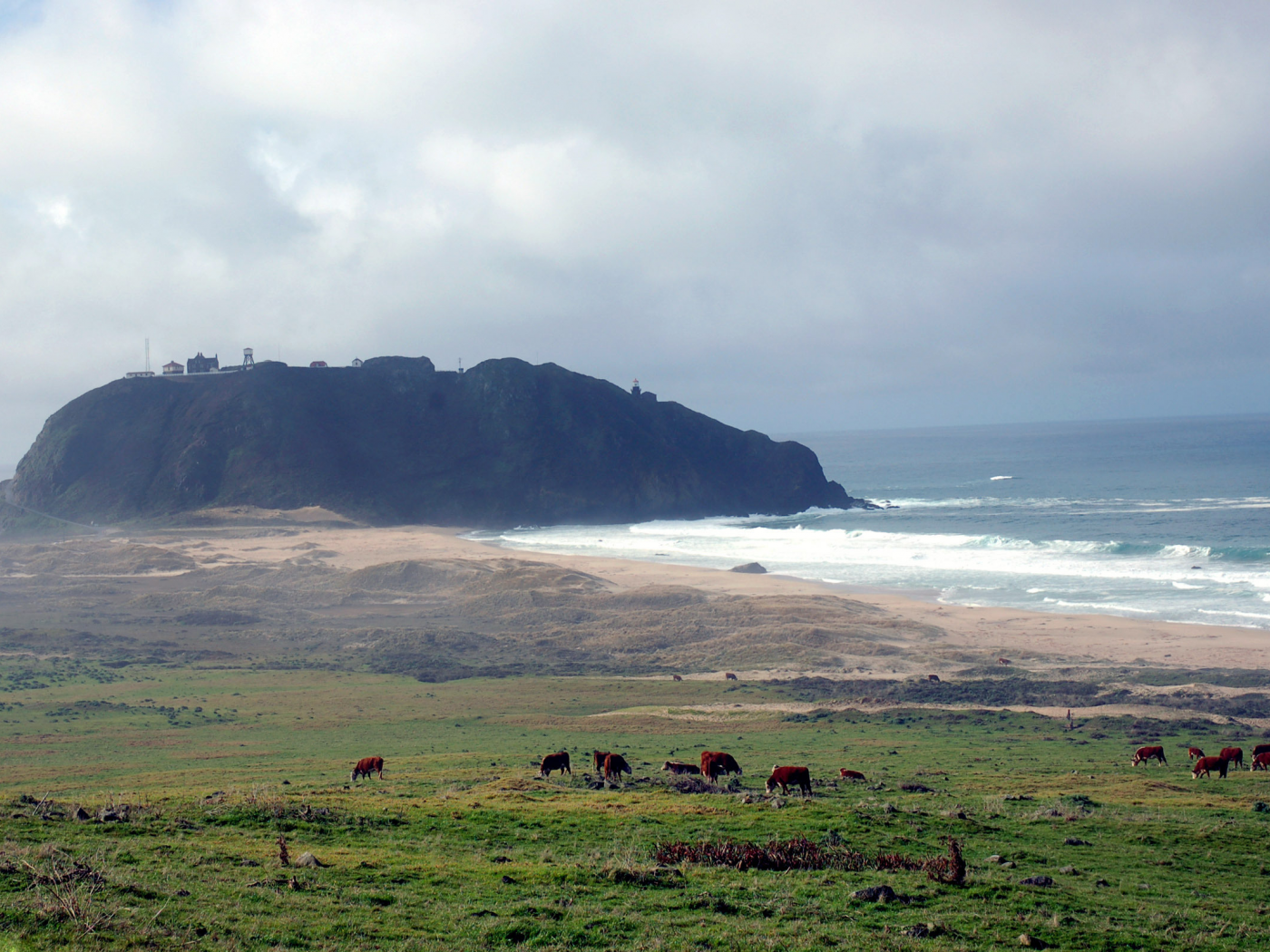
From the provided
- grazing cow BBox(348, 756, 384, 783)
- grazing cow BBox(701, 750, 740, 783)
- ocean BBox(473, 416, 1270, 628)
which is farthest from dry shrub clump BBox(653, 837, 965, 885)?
ocean BBox(473, 416, 1270, 628)

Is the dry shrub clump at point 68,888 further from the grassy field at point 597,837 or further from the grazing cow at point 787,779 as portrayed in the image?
the grazing cow at point 787,779

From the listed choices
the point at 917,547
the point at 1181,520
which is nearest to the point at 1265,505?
the point at 1181,520

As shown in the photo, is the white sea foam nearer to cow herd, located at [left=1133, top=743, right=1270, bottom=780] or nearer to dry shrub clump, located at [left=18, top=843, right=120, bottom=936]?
cow herd, located at [left=1133, top=743, right=1270, bottom=780]

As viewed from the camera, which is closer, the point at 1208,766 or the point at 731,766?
the point at 731,766

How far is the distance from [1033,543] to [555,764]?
7513 cm

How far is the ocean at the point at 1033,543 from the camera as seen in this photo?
2509 inches

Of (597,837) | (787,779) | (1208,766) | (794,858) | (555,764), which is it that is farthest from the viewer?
(1208,766)

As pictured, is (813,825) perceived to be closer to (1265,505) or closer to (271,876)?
(271,876)

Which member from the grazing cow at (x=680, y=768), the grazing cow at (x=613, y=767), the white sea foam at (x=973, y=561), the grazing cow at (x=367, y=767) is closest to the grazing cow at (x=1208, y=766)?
the grazing cow at (x=680, y=768)

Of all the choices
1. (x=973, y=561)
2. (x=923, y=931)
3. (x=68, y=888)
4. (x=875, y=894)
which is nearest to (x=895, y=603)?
(x=973, y=561)

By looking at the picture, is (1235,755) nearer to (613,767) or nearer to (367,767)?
(613,767)

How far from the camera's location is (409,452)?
444ft

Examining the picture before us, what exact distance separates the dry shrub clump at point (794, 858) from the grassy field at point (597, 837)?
1.42 ft

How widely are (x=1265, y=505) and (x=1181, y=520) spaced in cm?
1840
